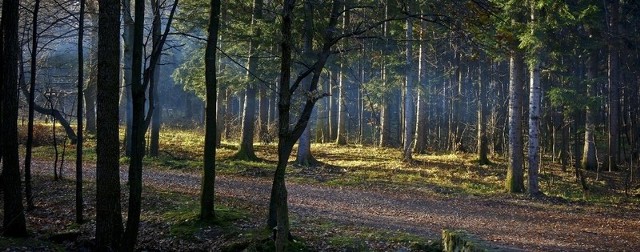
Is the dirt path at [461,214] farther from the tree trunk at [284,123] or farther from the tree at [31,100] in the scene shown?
the tree trunk at [284,123]

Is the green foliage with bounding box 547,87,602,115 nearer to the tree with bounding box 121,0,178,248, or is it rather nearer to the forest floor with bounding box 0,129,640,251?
the forest floor with bounding box 0,129,640,251

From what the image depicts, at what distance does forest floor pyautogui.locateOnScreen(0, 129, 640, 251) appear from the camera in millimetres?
9602

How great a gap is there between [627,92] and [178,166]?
25227mm

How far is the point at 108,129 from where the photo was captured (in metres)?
8.38

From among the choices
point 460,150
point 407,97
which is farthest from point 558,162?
point 407,97

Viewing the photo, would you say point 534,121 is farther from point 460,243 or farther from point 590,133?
point 590,133

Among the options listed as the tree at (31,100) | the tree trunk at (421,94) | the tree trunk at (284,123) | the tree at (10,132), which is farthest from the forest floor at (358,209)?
the tree trunk at (421,94)

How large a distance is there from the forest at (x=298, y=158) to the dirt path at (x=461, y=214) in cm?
8

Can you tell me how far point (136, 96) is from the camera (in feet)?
26.2

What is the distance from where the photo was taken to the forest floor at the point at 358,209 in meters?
9.60

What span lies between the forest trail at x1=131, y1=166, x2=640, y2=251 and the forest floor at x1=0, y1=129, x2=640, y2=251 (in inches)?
1.1

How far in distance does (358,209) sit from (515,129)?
6468 millimetres

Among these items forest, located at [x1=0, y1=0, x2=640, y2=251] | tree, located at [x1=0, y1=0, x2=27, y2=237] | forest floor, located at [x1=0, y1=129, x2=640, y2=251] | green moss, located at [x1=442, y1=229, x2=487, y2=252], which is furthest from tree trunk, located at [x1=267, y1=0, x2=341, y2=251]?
tree, located at [x1=0, y1=0, x2=27, y2=237]

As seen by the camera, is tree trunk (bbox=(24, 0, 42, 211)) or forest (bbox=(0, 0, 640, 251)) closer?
forest (bbox=(0, 0, 640, 251))
